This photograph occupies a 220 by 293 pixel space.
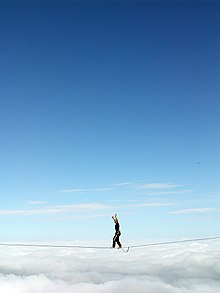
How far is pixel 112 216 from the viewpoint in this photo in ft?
85.5

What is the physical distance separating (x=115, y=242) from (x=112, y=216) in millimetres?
2524

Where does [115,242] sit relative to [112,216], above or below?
below

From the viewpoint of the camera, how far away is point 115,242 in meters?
26.7
